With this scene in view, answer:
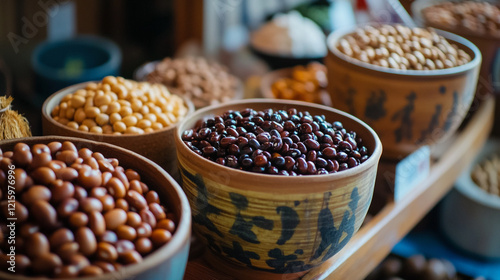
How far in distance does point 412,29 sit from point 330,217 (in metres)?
0.74

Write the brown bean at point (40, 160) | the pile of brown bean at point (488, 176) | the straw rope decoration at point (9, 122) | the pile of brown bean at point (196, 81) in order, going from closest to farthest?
the brown bean at point (40, 160), the straw rope decoration at point (9, 122), the pile of brown bean at point (196, 81), the pile of brown bean at point (488, 176)

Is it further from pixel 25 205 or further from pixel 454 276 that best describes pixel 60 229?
pixel 454 276

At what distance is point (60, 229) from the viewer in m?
0.52

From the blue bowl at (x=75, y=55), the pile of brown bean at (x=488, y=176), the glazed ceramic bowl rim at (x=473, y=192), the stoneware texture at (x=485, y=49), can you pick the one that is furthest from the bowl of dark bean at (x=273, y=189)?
the blue bowl at (x=75, y=55)

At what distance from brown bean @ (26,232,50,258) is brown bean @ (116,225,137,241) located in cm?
8

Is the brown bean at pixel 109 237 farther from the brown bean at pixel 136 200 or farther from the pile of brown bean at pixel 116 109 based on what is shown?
the pile of brown bean at pixel 116 109

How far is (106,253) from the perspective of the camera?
513 mm

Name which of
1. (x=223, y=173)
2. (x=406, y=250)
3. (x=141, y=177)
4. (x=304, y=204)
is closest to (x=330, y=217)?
(x=304, y=204)

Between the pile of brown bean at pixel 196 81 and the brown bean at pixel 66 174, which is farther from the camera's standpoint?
the pile of brown bean at pixel 196 81

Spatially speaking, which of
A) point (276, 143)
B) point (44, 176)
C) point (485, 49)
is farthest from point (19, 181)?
point (485, 49)

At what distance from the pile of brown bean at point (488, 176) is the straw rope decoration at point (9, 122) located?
1.52 meters

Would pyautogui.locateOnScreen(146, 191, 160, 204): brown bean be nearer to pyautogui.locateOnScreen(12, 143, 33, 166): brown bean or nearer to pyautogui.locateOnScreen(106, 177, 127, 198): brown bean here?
pyautogui.locateOnScreen(106, 177, 127, 198): brown bean

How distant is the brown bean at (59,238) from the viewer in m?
0.51

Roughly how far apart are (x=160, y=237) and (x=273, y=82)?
91 centimetres
